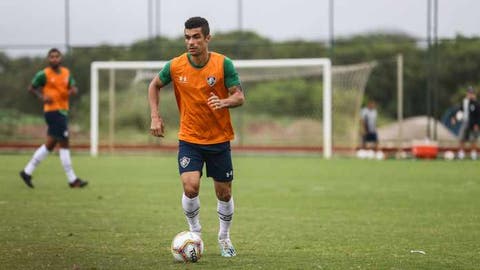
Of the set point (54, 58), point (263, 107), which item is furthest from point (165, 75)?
point (263, 107)

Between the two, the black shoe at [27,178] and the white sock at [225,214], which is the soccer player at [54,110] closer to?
the black shoe at [27,178]

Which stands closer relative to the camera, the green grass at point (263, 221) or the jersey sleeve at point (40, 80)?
the green grass at point (263, 221)

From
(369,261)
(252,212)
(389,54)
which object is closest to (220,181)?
(369,261)

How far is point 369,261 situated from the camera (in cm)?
834

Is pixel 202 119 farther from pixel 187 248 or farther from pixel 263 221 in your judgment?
pixel 263 221

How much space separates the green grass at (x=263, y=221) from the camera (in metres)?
8.45

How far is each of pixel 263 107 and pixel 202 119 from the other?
27.7 meters

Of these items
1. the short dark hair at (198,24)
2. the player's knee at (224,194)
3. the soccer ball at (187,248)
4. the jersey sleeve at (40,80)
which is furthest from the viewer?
the jersey sleeve at (40,80)

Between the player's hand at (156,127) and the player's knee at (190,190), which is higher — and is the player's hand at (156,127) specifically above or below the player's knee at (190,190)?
above

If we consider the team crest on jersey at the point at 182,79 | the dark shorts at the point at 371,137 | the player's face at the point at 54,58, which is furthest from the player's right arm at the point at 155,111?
the dark shorts at the point at 371,137

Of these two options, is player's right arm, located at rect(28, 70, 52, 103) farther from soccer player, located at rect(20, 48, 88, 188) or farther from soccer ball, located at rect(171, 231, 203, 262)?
soccer ball, located at rect(171, 231, 203, 262)

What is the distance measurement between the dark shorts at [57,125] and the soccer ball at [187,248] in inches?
357

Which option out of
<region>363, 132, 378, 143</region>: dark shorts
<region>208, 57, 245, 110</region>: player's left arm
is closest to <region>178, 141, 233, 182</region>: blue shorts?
<region>208, 57, 245, 110</region>: player's left arm

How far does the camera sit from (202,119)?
8.75 meters
